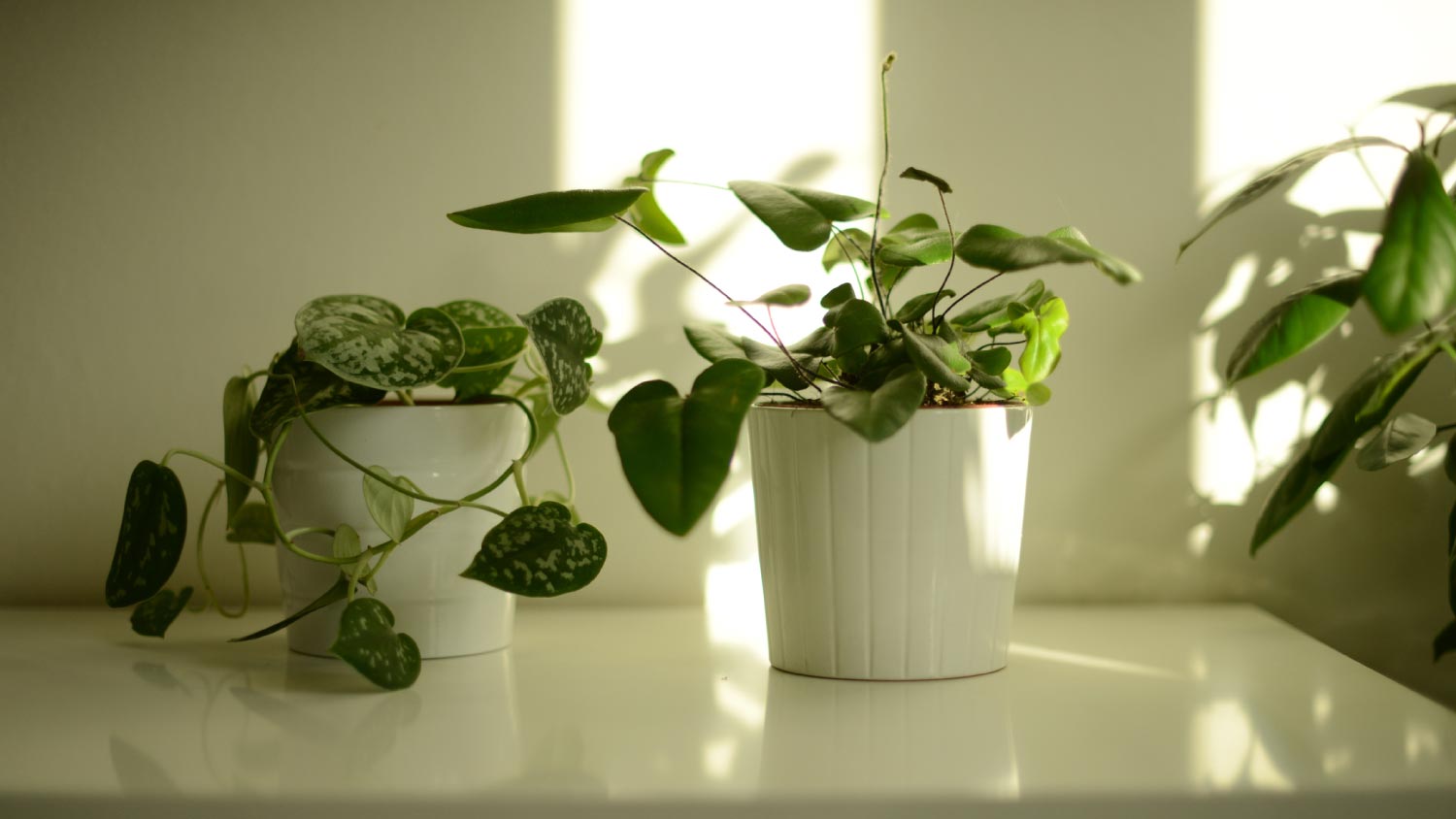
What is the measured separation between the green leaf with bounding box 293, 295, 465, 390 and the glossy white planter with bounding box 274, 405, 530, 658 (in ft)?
0.28

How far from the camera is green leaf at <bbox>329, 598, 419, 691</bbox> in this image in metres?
0.77

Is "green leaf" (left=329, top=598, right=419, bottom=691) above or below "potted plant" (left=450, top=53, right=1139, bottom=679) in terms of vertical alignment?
below

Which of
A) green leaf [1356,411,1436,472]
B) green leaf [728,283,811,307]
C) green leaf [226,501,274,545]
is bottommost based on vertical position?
green leaf [226,501,274,545]

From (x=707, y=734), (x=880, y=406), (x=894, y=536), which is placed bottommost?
(x=707, y=734)

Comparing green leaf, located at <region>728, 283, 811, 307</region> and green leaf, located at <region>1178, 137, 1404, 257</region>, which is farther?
green leaf, located at <region>1178, 137, 1404, 257</region>

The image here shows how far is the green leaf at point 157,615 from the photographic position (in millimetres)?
948

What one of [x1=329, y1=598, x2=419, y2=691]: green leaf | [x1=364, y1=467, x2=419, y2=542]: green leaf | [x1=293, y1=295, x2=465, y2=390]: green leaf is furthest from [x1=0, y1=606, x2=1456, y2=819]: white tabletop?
[x1=293, y1=295, x2=465, y2=390]: green leaf

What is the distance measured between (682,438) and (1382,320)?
16.5 inches

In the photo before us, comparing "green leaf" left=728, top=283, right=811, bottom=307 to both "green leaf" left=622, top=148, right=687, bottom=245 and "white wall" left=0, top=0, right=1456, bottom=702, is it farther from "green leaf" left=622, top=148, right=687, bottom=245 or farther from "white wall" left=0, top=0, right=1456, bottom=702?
"white wall" left=0, top=0, right=1456, bottom=702

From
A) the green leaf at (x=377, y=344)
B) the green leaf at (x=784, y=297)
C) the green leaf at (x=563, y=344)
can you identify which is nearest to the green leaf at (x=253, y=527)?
the green leaf at (x=377, y=344)

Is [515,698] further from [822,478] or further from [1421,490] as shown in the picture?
[1421,490]

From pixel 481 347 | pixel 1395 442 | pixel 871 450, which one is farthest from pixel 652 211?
pixel 1395 442

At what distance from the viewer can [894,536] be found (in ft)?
2.68

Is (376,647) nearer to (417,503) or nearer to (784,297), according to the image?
(417,503)
